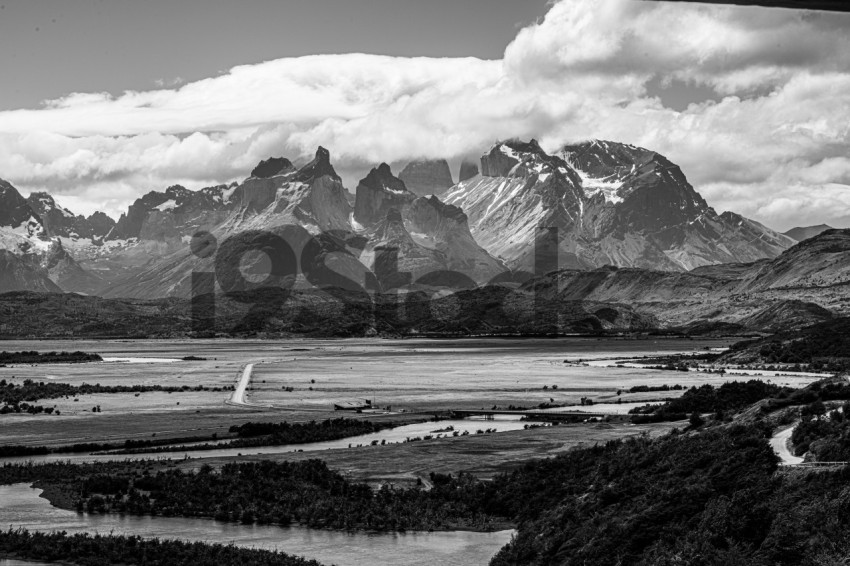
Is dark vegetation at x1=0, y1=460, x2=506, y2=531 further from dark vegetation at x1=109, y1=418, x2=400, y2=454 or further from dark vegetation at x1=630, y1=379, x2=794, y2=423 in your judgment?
dark vegetation at x1=630, y1=379, x2=794, y2=423

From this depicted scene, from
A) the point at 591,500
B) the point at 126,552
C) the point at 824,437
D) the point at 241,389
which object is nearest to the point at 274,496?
the point at 126,552

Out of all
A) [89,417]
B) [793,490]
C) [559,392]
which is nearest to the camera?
[793,490]

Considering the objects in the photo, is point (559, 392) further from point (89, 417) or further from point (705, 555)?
point (705, 555)

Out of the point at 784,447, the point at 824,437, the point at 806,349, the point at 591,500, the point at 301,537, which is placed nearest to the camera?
the point at 824,437

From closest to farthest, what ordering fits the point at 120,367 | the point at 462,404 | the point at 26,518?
the point at 26,518
the point at 462,404
the point at 120,367

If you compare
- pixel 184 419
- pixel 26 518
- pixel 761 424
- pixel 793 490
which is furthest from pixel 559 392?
pixel 793 490

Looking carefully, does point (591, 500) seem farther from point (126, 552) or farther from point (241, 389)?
point (241, 389)

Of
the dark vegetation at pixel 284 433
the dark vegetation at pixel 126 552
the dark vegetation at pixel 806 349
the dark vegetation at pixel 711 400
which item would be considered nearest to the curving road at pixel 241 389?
the dark vegetation at pixel 284 433
